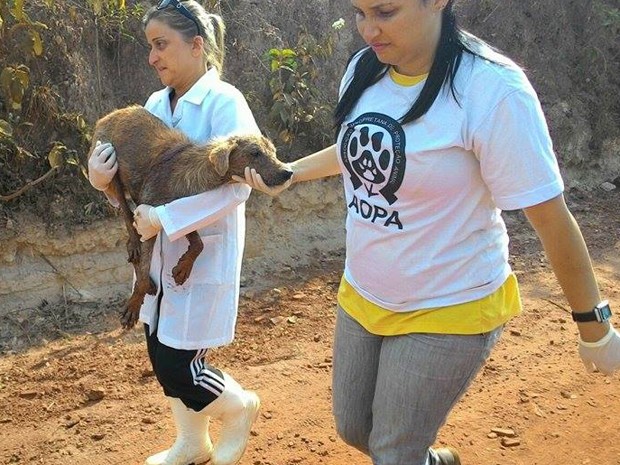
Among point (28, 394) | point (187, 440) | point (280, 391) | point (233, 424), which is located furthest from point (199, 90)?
point (28, 394)

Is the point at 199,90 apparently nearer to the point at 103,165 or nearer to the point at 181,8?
the point at 181,8

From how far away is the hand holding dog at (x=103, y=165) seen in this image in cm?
319

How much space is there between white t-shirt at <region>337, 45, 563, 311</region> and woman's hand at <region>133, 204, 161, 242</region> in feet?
2.93

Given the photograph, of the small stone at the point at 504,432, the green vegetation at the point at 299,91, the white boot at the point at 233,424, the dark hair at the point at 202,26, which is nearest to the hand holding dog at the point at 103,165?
the dark hair at the point at 202,26

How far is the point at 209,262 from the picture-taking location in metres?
3.21

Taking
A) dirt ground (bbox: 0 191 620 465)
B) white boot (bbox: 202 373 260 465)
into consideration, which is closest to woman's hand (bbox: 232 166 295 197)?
white boot (bbox: 202 373 260 465)

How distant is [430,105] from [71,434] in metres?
2.86

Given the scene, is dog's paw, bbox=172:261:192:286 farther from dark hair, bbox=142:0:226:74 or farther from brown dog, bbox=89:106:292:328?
dark hair, bbox=142:0:226:74

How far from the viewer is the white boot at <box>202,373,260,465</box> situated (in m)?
3.43

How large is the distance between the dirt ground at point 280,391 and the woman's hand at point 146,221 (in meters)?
1.35

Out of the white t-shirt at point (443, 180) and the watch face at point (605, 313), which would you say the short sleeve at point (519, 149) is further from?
the watch face at point (605, 313)

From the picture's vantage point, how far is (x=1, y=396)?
176 inches

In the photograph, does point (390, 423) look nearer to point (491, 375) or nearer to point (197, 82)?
point (197, 82)


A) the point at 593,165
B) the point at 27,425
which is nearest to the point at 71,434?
the point at 27,425
